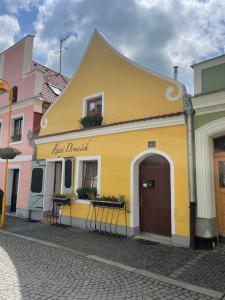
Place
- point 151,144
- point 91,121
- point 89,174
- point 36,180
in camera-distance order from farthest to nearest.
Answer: point 36,180 → point 89,174 → point 91,121 → point 151,144

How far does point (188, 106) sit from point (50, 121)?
6.66 metres

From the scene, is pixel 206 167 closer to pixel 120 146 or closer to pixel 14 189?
pixel 120 146

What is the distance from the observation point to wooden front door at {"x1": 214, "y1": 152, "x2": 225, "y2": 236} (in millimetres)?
6859

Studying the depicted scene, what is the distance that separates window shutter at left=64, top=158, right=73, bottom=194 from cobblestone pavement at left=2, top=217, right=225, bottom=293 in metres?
1.69

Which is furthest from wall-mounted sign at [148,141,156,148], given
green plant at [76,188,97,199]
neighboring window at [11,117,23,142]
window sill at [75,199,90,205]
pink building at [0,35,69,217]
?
neighboring window at [11,117,23,142]

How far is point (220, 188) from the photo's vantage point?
22.8 ft

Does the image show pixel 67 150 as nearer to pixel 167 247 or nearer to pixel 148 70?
pixel 148 70

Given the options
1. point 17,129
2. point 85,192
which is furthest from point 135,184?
point 17,129

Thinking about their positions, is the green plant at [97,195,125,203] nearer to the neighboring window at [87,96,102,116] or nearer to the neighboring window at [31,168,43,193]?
the neighboring window at [87,96,102,116]

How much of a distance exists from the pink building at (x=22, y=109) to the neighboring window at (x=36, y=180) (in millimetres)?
596

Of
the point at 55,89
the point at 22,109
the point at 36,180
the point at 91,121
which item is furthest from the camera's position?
the point at 55,89

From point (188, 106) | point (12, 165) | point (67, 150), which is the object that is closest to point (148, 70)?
point (188, 106)

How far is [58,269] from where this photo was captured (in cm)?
514

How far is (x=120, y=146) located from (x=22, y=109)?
6721mm
